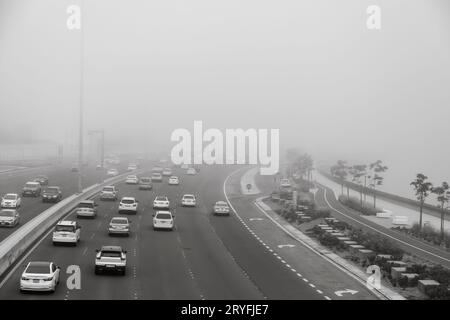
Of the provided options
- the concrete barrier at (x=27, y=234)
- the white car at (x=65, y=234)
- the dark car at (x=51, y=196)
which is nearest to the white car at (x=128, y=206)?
the concrete barrier at (x=27, y=234)

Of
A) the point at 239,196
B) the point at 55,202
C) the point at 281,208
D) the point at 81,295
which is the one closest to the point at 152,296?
the point at 81,295

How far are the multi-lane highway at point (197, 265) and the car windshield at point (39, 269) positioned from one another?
1.08m

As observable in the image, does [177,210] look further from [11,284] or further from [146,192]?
[11,284]

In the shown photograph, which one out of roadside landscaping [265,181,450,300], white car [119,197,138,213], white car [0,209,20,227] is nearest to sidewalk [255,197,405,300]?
roadside landscaping [265,181,450,300]

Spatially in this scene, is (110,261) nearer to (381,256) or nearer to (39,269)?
(39,269)

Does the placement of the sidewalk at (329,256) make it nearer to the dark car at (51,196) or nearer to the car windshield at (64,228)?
the car windshield at (64,228)

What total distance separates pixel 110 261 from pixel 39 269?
5.45 metres

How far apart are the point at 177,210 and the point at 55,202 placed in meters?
12.5

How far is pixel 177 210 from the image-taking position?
237 ft

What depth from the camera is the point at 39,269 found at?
1212 inches

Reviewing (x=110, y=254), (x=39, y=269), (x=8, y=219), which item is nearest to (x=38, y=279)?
(x=39, y=269)

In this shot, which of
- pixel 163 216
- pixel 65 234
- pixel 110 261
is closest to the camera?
pixel 110 261

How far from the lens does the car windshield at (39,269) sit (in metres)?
30.6

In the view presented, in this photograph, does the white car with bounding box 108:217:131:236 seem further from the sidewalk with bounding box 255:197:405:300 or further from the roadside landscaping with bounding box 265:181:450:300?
the roadside landscaping with bounding box 265:181:450:300
